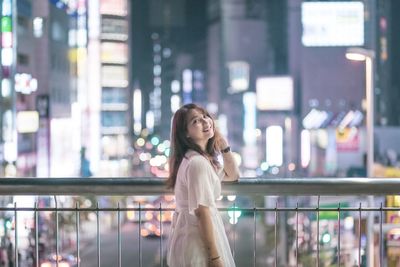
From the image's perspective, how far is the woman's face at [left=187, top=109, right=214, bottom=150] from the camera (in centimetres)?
394

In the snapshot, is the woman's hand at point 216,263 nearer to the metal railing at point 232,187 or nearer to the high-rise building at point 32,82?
the metal railing at point 232,187

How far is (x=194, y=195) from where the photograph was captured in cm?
376

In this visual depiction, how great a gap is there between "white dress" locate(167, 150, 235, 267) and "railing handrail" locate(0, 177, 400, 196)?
2.97 feet

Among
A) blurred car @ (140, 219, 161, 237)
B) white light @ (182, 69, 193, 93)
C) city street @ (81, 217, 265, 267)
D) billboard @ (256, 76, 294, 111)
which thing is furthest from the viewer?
white light @ (182, 69, 193, 93)

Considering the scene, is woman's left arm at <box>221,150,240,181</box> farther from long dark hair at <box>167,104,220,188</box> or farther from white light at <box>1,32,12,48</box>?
white light at <box>1,32,12,48</box>

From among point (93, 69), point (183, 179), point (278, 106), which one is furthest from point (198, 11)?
point (183, 179)

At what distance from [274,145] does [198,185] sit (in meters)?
55.3

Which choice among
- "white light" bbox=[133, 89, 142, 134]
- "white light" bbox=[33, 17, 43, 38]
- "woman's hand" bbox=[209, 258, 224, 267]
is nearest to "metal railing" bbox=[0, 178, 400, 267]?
"woman's hand" bbox=[209, 258, 224, 267]

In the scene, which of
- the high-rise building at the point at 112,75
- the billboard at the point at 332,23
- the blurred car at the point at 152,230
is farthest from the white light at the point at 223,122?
the blurred car at the point at 152,230

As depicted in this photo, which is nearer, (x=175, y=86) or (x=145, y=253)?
(x=145, y=253)

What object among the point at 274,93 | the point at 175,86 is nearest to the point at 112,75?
the point at 274,93

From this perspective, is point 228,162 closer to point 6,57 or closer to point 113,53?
point 6,57

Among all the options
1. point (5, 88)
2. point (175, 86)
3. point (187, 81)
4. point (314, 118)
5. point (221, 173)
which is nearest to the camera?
point (221, 173)

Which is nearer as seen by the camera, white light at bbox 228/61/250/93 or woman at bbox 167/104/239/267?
woman at bbox 167/104/239/267
